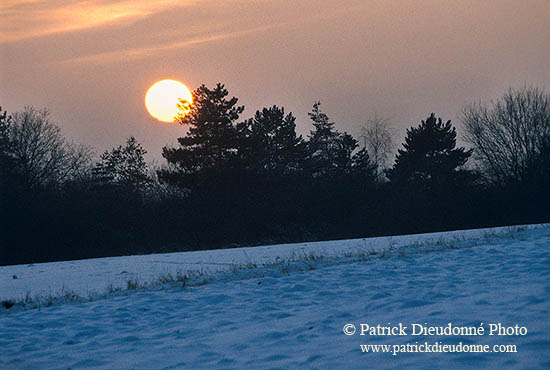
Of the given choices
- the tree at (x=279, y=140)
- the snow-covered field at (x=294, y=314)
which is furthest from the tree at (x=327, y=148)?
the snow-covered field at (x=294, y=314)

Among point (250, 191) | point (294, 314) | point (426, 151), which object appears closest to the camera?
point (294, 314)

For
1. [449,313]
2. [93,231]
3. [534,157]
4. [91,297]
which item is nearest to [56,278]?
[91,297]

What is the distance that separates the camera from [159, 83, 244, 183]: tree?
41.2 meters

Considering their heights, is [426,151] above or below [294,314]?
above

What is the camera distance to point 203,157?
41594mm

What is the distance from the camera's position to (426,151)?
166 feet

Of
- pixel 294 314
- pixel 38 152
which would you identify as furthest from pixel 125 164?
pixel 294 314

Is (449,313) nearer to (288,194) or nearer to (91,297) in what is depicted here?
(91,297)

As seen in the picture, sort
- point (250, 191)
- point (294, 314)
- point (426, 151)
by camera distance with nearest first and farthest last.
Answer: point (294, 314) < point (250, 191) < point (426, 151)

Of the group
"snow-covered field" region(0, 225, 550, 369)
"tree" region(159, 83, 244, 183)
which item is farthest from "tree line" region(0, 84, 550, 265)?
"snow-covered field" region(0, 225, 550, 369)

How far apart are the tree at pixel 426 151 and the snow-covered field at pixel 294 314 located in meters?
34.9

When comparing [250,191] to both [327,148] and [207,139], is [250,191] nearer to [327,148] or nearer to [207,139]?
[207,139]

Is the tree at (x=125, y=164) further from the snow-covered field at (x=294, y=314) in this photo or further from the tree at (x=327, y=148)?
the snow-covered field at (x=294, y=314)

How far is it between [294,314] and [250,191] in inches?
1269
